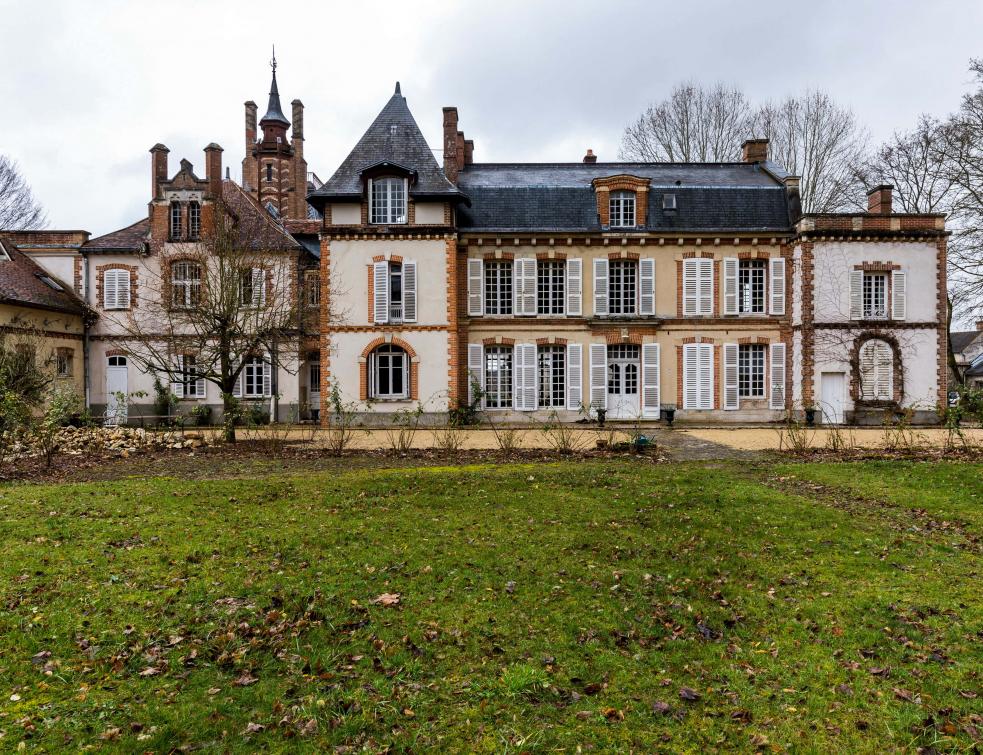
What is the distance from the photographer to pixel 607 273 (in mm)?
20828

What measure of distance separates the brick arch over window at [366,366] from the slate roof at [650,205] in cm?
440

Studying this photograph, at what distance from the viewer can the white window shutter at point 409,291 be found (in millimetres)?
20094

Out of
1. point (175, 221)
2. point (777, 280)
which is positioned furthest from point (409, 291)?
point (777, 280)

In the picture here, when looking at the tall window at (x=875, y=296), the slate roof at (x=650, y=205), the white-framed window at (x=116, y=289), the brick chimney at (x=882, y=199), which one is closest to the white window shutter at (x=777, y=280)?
the slate roof at (x=650, y=205)

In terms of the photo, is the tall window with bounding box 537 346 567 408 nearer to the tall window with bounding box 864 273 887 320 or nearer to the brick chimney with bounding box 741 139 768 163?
the tall window with bounding box 864 273 887 320

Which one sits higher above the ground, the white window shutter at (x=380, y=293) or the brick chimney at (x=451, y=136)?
the brick chimney at (x=451, y=136)

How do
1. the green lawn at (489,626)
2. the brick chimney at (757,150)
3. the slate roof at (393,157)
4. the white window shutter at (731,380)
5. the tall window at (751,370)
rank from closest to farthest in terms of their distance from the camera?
the green lawn at (489,626) → the slate roof at (393,157) → the white window shutter at (731,380) → the tall window at (751,370) → the brick chimney at (757,150)

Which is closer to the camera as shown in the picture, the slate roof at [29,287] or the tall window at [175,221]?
the slate roof at [29,287]

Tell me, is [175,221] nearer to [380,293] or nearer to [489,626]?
[380,293]

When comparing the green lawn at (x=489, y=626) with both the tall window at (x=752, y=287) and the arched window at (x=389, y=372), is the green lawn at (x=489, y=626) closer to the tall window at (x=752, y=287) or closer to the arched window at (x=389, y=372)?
the arched window at (x=389, y=372)

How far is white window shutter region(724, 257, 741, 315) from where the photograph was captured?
20812 mm

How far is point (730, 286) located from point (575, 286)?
5.12 meters

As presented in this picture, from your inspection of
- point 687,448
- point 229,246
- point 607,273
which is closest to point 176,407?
point 229,246

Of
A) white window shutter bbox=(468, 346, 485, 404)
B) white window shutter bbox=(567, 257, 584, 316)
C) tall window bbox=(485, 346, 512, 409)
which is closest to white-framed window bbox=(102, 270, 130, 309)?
white window shutter bbox=(468, 346, 485, 404)
